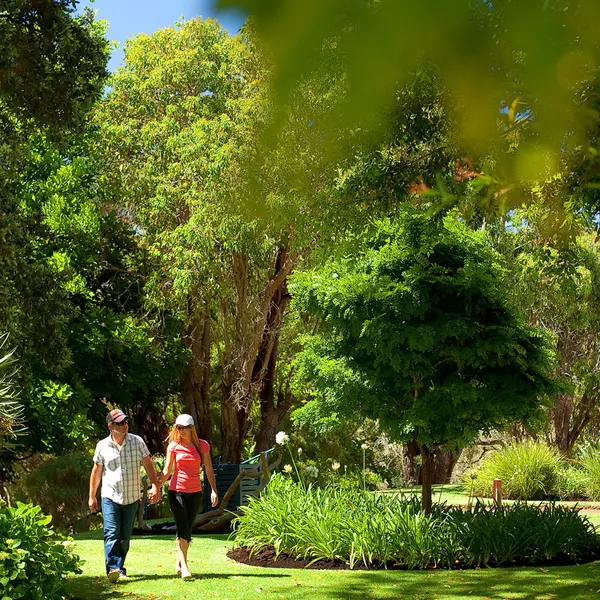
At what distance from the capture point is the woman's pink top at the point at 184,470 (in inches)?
363

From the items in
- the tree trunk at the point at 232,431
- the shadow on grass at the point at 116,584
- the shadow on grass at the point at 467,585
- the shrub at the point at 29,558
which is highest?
the tree trunk at the point at 232,431

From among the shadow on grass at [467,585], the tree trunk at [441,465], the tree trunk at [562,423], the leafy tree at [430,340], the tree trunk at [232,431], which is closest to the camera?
the shadow on grass at [467,585]

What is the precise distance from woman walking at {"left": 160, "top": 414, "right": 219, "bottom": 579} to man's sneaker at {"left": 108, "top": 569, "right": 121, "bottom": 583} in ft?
2.33

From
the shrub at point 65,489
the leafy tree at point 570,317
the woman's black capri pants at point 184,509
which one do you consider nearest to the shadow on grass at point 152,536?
the shrub at point 65,489

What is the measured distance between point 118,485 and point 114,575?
0.89m

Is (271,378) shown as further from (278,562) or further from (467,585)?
(467,585)

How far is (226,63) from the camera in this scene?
22.1 metres

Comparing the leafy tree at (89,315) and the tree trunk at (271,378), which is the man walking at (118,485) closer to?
the leafy tree at (89,315)

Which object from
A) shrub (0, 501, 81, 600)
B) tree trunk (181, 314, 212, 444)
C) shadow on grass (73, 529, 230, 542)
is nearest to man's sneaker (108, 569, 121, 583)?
shrub (0, 501, 81, 600)

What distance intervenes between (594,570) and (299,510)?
3.63m

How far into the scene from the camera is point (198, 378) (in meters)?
24.7

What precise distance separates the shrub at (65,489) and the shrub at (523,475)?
8.75 m

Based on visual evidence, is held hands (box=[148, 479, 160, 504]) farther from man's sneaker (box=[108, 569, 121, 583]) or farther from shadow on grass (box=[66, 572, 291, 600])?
shadow on grass (box=[66, 572, 291, 600])

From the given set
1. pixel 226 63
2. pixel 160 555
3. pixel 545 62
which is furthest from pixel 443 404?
pixel 226 63
